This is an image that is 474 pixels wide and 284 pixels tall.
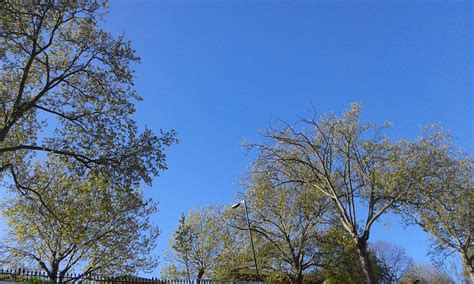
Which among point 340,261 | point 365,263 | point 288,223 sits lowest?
point 365,263

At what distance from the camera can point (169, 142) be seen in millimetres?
16891

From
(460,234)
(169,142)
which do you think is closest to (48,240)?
(169,142)

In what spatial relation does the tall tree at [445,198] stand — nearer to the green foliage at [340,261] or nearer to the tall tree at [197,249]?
the green foliage at [340,261]

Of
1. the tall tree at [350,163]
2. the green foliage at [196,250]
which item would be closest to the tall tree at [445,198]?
the tall tree at [350,163]

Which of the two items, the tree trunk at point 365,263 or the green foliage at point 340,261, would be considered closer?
the tree trunk at point 365,263

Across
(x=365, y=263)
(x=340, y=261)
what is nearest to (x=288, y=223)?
Result: (x=340, y=261)

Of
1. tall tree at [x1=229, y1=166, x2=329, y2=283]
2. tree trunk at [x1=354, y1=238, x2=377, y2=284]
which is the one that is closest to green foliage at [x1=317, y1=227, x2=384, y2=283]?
tall tree at [x1=229, y1=166, x2=329, y2=283]

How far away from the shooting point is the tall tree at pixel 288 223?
95.0 feet

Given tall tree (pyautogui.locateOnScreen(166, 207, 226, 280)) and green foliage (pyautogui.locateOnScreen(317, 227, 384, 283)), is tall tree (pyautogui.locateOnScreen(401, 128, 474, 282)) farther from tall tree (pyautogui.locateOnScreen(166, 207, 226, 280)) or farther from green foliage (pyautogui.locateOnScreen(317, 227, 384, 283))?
tall tree (pyautogui.locateOnScreen(166, 207, 226, 280))

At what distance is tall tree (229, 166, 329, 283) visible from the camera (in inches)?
1141

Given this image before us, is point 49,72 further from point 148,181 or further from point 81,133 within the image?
point 148,181

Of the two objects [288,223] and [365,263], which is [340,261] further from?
[365,263]

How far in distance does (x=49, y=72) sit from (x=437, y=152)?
20.6m

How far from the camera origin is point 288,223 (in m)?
29.4
